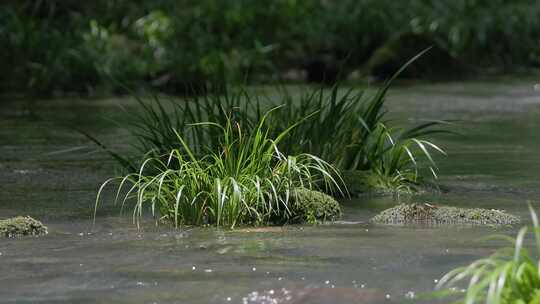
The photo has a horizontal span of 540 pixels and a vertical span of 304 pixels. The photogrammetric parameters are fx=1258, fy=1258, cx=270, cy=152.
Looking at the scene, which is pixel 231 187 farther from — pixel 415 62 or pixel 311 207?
pixel 415 62

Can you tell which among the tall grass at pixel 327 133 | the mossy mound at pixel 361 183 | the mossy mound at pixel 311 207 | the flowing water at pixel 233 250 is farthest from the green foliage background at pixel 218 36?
the mossy mound at pixel 311 207

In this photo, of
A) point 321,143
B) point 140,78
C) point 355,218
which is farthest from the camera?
point 140,78

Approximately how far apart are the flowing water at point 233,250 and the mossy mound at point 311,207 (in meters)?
0.11

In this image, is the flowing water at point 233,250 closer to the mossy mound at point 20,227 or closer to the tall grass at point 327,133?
the mossy mound at point 20,227

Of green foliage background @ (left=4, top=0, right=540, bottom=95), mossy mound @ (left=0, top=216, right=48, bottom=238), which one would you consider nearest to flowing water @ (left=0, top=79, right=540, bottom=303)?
mossy mound @ (left=0, top=216, right=48, bottom=238)

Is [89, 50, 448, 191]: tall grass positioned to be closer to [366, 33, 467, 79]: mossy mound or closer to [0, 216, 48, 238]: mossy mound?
[0, 216, 48, 238]: mossy mound

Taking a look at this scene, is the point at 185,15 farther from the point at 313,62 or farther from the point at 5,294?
the point at 5,294

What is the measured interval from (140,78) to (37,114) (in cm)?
394

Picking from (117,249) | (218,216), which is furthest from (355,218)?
(117,249)

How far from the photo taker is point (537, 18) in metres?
24.6

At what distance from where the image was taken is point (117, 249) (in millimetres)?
6098

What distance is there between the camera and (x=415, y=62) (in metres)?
21.4

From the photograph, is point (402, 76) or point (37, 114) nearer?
point (37, 114)

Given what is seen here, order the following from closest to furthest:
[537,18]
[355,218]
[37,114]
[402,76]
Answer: [355,218] < [37,114] < [402,76] < [537,18]
